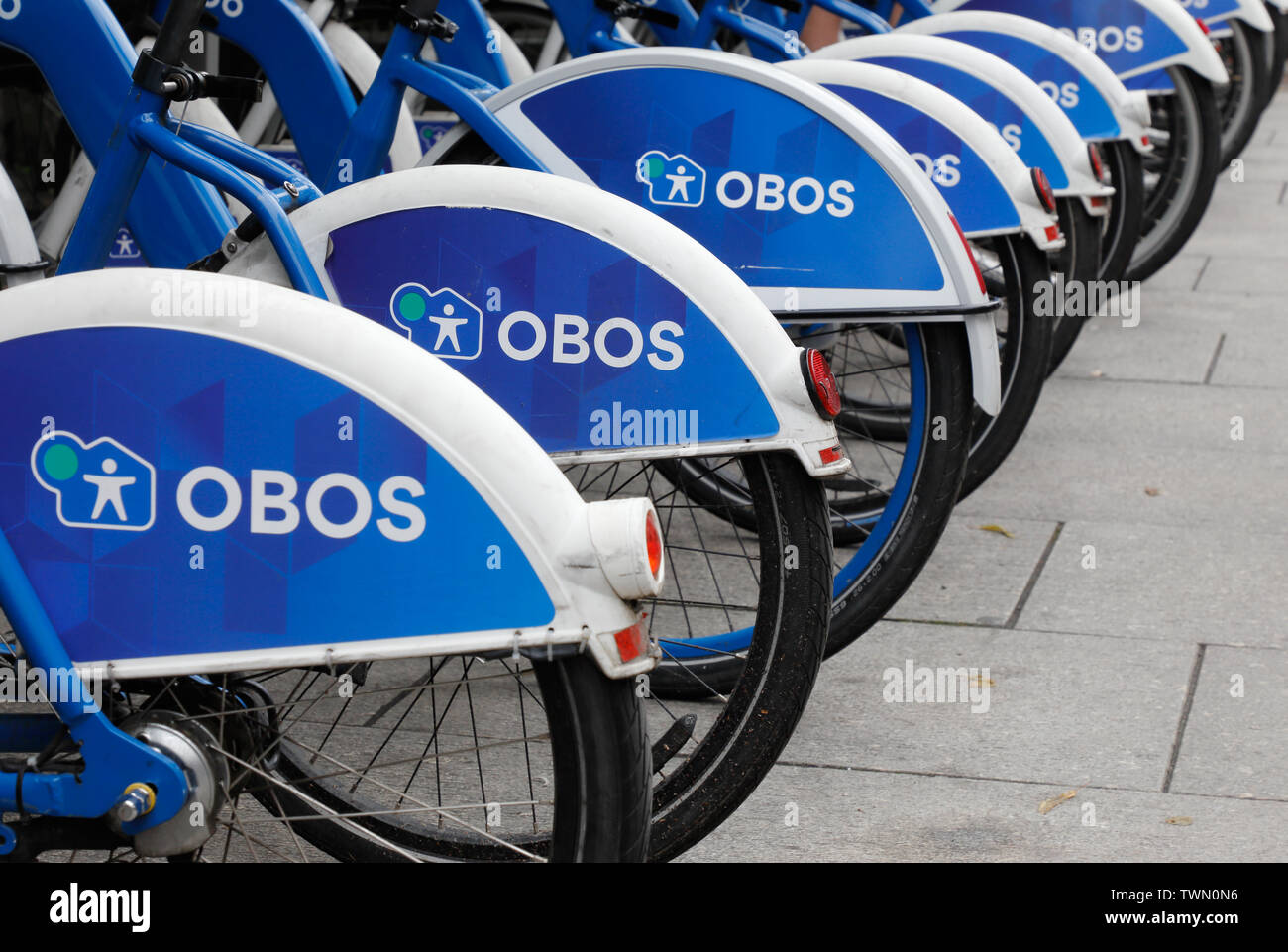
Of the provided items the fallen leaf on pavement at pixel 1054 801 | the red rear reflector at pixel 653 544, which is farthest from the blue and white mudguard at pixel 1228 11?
the red rear reflector at pixel 653 544

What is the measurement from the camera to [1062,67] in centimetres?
545

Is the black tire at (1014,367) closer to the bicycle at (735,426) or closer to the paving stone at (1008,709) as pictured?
the paving stone at (1008,709)

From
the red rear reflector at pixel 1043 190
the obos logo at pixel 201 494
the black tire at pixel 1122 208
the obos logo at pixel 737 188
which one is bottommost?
the obos logo at pixel 201 494

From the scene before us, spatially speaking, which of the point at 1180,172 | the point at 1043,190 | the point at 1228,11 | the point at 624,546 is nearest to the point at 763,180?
the point at 1043,190

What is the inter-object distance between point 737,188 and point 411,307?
0.95 m

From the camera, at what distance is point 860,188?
3508mm

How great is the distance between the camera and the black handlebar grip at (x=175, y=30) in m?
2.69

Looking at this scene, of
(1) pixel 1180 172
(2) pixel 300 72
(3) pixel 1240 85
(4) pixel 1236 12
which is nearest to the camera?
(2) pixel 300 72

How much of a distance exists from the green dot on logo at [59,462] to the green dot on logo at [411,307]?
3.13 feet

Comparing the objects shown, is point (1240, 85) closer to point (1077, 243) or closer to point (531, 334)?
point (1077, 243)
